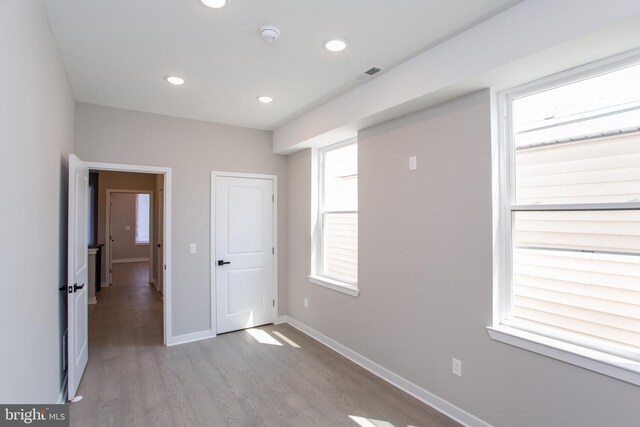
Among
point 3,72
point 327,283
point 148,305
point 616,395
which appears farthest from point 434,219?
point 148,305

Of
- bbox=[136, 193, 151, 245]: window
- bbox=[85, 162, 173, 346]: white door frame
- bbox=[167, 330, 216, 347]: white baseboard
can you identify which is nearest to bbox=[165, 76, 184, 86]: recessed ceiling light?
bbox=[85, 162, 173, 346]: white door frame

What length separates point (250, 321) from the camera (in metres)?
4.52

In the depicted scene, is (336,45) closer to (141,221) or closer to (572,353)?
(572,353)

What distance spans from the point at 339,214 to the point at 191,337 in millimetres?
2324

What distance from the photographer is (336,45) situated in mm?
2330

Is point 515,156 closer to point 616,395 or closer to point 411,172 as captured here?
point 411,172

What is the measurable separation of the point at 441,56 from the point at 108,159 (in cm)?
344

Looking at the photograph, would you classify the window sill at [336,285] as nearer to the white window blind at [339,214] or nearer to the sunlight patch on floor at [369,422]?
the white window blind at [339,214]

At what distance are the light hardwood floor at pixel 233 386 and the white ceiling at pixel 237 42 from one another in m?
2.70

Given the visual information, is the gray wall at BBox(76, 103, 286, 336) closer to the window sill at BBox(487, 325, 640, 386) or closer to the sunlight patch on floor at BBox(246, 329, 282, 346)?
the sunlight patch on floor at BBox(246, 329, 282, 346)

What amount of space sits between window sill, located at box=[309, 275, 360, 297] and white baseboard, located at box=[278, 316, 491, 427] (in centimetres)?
60

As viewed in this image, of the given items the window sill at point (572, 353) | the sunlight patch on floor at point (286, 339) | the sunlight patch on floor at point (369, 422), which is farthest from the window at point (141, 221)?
the window sill at point (572, 353)

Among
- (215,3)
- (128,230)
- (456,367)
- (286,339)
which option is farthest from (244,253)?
(128,230)

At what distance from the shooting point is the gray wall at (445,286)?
6.40ft
